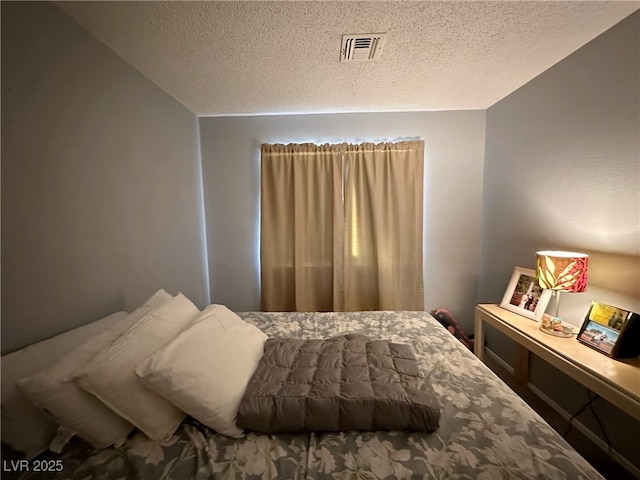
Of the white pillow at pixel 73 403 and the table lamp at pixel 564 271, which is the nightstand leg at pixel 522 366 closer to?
the table lamp at pixel 564 271

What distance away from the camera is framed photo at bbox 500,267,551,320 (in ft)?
5.24

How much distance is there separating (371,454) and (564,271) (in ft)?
4.71

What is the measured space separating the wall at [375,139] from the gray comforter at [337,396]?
165 cm

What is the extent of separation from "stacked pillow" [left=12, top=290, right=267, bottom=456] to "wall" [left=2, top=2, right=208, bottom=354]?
0.36 metres

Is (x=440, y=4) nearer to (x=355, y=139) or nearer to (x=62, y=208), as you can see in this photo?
(x=355, y=139)

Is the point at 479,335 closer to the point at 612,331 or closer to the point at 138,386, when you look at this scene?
the point at 612,331

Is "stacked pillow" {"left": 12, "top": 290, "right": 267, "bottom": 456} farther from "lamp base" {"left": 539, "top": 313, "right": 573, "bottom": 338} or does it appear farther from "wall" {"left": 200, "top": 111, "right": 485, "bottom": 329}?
"lamp base" {"left": 539, "top": 313, "right": 573, "bottom": 338}

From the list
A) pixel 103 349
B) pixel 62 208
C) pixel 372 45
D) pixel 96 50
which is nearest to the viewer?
pixel 103 349

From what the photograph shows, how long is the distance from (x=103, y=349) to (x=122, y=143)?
47.7 inches

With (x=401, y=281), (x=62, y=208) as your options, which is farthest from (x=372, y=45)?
(x=401, y=281)

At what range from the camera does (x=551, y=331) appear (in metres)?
1.43

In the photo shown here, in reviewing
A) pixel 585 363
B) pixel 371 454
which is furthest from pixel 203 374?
pixel 585 363

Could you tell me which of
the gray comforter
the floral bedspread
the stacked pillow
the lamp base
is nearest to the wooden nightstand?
the lamp base

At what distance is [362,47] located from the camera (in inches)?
56.7
